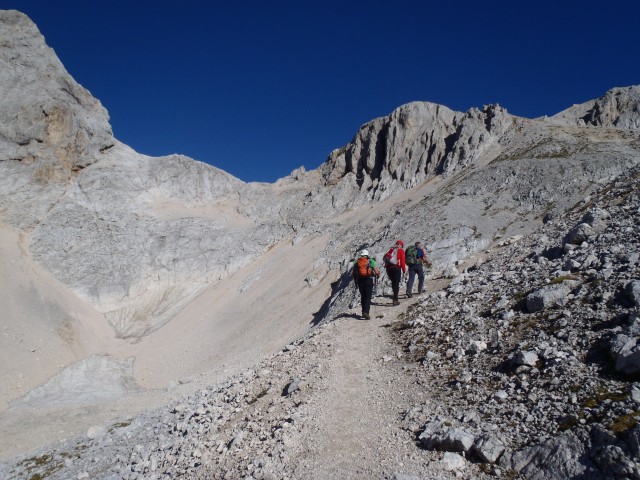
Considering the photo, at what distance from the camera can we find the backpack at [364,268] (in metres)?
14.5

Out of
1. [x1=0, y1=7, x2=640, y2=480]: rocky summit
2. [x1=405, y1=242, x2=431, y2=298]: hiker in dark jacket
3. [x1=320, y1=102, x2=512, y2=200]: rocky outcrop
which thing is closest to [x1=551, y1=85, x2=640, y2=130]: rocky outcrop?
[x1=0, y1=7, x2=640, y2=480]: rocky summit

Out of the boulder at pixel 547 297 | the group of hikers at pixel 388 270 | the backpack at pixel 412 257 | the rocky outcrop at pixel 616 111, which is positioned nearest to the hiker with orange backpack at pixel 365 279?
the group of hikers at pixel 388 270

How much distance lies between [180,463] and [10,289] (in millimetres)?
40162

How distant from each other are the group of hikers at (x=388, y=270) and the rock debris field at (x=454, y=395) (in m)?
0.97

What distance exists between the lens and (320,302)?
105ft

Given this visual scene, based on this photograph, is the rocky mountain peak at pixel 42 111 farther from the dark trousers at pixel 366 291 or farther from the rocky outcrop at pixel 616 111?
the rocky outcrop at pixel 616 111

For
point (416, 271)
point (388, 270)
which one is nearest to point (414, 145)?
point (416, 271)

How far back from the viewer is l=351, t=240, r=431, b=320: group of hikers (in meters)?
14.5

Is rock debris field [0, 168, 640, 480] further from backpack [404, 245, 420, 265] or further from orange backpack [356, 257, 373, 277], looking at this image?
backpack [404, 245, 420, 265]

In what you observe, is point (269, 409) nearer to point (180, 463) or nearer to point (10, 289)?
point (180, 463)

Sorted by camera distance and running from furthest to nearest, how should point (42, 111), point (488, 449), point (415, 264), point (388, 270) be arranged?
point (42, 111), point (415, 264), point (388, 270), point (488, 449)

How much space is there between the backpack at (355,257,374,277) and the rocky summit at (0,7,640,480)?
1.68 metres

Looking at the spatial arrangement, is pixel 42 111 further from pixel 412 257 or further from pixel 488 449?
pixel 488 449

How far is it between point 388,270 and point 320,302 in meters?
16.6
